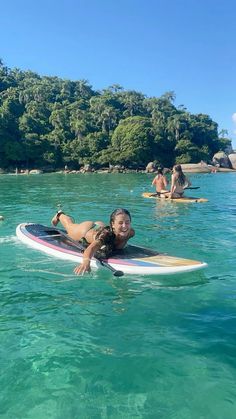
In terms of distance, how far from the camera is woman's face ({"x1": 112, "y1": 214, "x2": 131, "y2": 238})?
785 centimetres

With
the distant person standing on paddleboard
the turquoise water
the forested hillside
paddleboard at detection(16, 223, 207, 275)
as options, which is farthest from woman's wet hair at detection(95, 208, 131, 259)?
the forested hillside

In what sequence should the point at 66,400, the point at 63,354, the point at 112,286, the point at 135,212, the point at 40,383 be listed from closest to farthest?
1. the point at 66,400
2. the point at 40,383
3. the point at 63,354
4. the point at 112,286
5. the point at 135,212

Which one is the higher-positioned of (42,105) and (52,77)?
(52,77)

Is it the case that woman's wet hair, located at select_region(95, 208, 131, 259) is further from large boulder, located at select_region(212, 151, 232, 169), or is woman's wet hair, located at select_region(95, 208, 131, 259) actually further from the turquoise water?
large boulder, located at select_region(212, 151, 232, 169)

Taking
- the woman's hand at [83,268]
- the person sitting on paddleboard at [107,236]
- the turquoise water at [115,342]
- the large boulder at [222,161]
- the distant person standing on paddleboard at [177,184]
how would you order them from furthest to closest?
the large boulder at [222,161], the distant person standing on paddleboard at [177,184], the person sitting on paddleboard at [107,236], the woman's hand at [83,268], the turquoise water at [115,342]

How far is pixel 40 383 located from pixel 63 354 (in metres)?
0.63

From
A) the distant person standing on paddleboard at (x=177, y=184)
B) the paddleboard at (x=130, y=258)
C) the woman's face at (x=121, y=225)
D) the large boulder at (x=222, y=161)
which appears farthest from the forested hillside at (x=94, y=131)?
the woman's face at (x=121, y=225)

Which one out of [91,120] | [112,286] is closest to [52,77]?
[91,120]

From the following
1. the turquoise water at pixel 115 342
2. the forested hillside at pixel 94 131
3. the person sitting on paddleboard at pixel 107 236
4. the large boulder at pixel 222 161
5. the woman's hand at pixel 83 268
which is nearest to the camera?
the turquoise water at pixel 115 342

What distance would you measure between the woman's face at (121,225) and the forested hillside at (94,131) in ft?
280

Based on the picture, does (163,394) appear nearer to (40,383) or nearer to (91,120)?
(40,383)

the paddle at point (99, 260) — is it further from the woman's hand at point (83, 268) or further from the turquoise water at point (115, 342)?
the woman's hand at point (83, 268)

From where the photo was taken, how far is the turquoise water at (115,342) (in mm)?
4113

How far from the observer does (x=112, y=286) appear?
755cm
